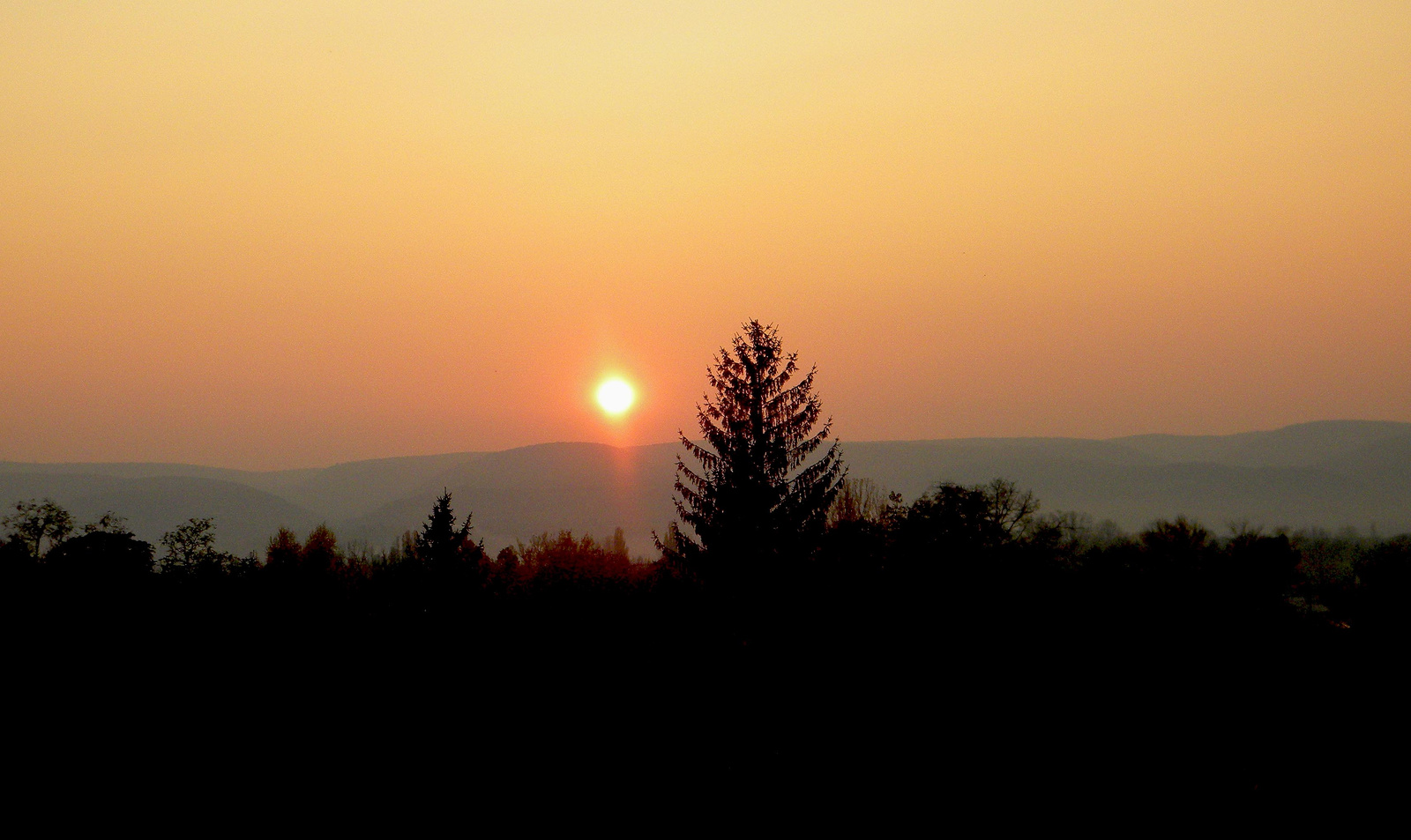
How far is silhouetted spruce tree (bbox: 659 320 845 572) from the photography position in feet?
165

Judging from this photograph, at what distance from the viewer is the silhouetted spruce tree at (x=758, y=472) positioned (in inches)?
1978

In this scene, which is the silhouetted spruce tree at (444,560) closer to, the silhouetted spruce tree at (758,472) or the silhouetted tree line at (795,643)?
the silhouetted tree line at (795,643)

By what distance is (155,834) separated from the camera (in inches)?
1080

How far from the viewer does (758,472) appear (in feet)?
165

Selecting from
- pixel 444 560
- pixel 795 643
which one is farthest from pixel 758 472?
pixel 444 560

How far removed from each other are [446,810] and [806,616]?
24969mm

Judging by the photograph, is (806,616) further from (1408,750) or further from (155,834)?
(155,834)

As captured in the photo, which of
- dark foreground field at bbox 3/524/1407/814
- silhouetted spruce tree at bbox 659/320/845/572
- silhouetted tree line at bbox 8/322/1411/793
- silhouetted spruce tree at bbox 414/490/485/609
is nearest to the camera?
dark foreground field at bbox 3/524/1407/814

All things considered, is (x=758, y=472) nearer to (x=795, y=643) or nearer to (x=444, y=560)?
(x=795, y=643)

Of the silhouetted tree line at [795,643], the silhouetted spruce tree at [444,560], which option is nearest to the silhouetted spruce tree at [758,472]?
the silhouetted tree line at [795,643]

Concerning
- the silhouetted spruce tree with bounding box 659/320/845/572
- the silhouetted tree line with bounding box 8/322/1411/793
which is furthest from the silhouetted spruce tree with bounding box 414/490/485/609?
the silhouetted spruce tree with bounding box 659/320/845/572

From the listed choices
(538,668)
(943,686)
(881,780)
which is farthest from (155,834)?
(943,686)

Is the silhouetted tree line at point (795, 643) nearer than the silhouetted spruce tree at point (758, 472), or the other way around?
the silhouetted tree line at point (795, 643)

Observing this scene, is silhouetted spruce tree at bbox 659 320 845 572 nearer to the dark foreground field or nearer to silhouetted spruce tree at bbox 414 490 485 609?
the dark foreground field
